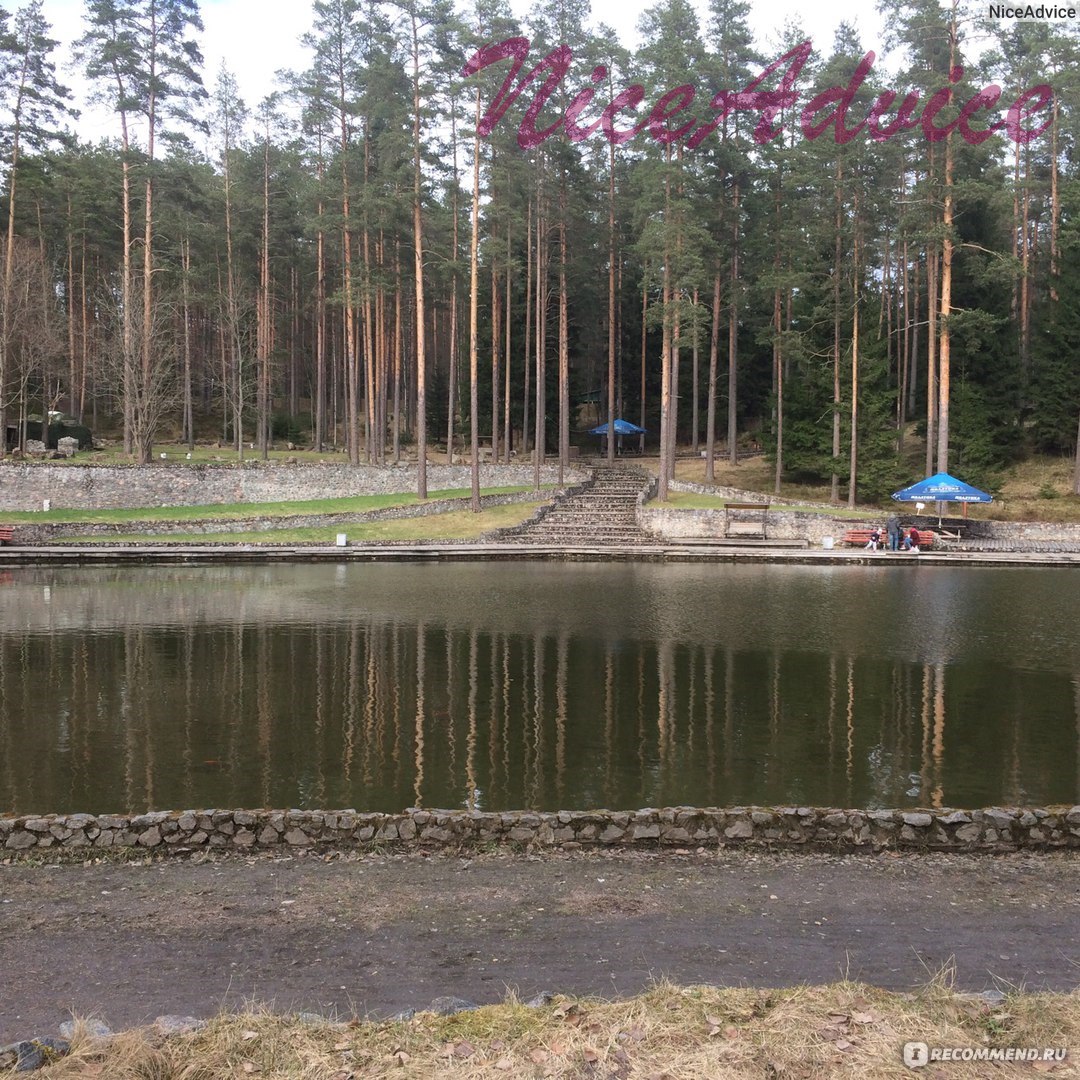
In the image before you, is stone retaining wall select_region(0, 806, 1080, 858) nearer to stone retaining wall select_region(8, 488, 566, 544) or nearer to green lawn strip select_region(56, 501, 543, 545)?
green lawn strip select_region(56, 501, 543, 545)

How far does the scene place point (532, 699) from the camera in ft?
39.0

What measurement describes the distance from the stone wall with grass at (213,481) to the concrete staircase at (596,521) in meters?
3.17

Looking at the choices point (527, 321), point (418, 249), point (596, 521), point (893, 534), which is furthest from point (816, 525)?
point (527, 321)

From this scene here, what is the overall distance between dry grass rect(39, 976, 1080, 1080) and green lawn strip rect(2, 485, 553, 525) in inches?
1339

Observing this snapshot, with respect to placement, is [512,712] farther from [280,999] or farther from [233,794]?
[280,999]

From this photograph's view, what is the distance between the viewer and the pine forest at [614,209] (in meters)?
37.9

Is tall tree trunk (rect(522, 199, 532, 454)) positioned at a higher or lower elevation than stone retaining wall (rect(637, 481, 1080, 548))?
higher

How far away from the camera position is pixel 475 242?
3712 centimetres

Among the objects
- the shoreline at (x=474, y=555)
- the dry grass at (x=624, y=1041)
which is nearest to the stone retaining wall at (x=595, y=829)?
the dry grass at (x=624, y=1041)

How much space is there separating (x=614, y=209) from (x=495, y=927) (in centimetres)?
4921

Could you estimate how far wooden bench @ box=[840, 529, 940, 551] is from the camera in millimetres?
33000

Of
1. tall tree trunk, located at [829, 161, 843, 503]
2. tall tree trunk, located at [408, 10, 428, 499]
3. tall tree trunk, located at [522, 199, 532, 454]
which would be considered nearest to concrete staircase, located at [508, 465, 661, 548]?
tall tree trunk, located at [408, 10, 428, 499]

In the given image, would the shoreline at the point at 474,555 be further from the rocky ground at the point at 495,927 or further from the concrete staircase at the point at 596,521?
the rocky ground at the point at 495,927

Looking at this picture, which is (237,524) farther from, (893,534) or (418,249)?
(893,534)
